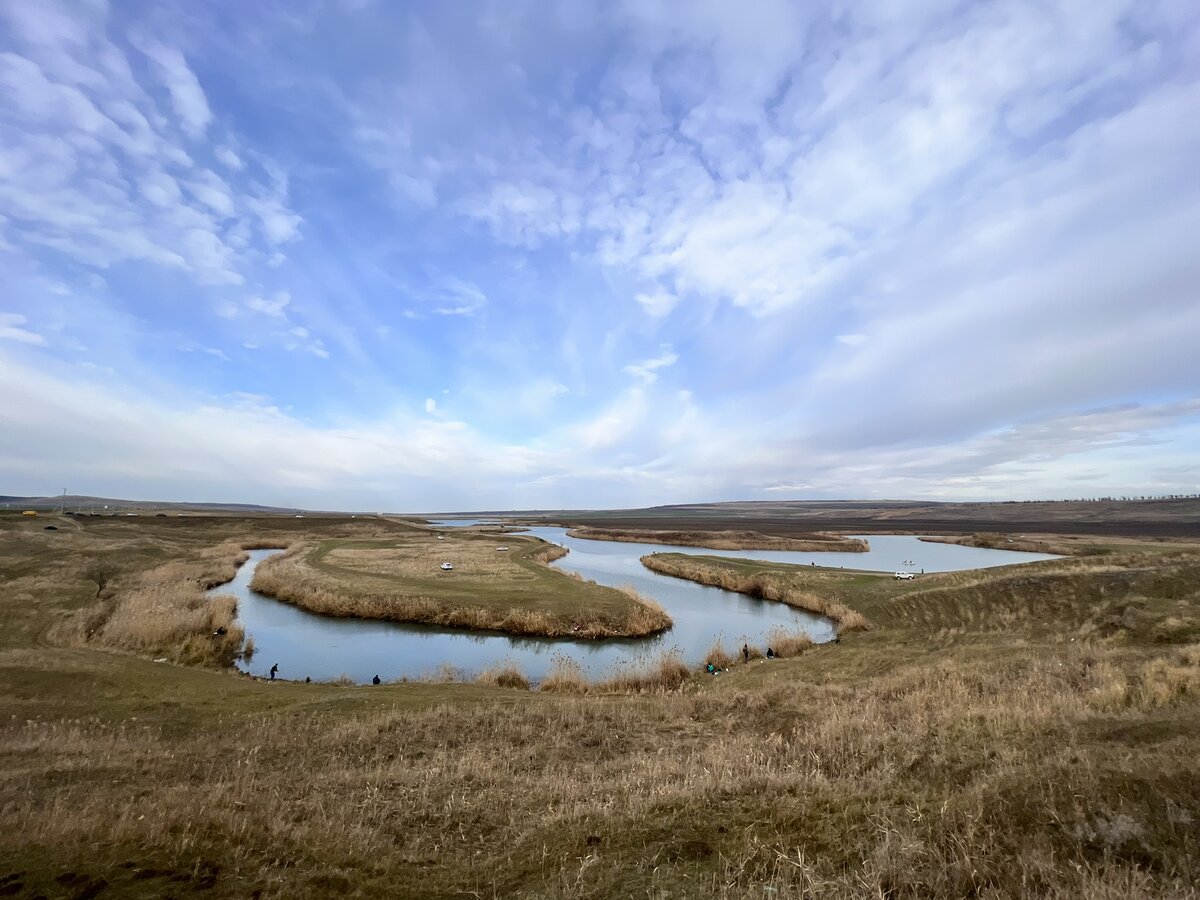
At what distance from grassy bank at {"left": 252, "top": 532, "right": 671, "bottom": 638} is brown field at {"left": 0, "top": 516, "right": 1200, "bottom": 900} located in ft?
40.6

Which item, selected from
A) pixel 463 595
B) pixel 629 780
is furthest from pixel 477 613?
pixel 629 780

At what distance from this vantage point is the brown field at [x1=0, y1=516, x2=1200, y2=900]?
546 cm

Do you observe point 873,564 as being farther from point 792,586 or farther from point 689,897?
point 689,897

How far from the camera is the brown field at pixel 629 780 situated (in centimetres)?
546

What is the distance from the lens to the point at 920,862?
5.48m

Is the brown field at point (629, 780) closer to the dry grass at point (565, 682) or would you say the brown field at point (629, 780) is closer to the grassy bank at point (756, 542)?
the dry grass at point (565, 682)

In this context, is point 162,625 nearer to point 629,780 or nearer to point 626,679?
point 626,679

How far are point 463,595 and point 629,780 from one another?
1266 inches

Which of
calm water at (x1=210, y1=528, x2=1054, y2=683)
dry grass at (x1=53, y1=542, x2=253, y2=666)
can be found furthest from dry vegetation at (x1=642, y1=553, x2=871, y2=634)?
dry grass at (x1=53, y1=542, x2=253, y2=666)

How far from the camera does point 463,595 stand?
130 feet

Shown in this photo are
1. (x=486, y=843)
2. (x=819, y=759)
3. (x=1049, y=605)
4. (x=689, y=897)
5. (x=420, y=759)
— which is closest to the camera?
(x=689, y=897)

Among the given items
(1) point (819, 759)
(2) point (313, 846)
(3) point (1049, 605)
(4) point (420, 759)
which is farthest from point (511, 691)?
(3) point (1049, 605)

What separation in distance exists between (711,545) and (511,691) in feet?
240

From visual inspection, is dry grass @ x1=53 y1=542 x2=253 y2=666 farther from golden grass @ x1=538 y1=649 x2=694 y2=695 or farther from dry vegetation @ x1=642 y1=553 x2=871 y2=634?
dry vegetation @ x1=642 y1=553 x2=871 y2=634
